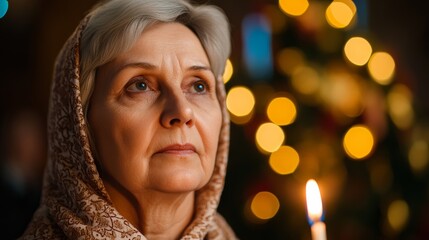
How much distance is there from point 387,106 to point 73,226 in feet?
6.54

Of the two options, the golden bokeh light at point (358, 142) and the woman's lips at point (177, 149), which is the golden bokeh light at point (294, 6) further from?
the woman's lips at point (177, 149)

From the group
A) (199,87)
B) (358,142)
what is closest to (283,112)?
(358,142)

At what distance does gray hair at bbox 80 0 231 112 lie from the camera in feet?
4.62

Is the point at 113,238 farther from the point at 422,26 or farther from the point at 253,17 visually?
the point at 422,26

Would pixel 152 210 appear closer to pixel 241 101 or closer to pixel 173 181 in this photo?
pixel 173 181

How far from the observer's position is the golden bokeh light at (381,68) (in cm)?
313

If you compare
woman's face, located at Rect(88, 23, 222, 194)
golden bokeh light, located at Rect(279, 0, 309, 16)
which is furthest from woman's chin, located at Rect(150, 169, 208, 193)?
golden bokeh light, located at Rect(279, 0, 309, 16)

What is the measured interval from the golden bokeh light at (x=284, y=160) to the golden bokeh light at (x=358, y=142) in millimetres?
228

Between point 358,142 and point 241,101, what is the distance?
536mm

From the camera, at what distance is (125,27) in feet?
4.61

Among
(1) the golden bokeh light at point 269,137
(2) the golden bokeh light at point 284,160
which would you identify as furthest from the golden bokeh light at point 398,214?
(1) the golden bokeh light at point 269,137

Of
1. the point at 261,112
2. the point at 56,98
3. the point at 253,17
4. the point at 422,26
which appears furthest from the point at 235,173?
the point at 422,26

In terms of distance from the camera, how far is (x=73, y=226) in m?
1.44

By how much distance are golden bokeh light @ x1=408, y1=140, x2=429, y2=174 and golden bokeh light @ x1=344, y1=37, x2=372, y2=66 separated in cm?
46
